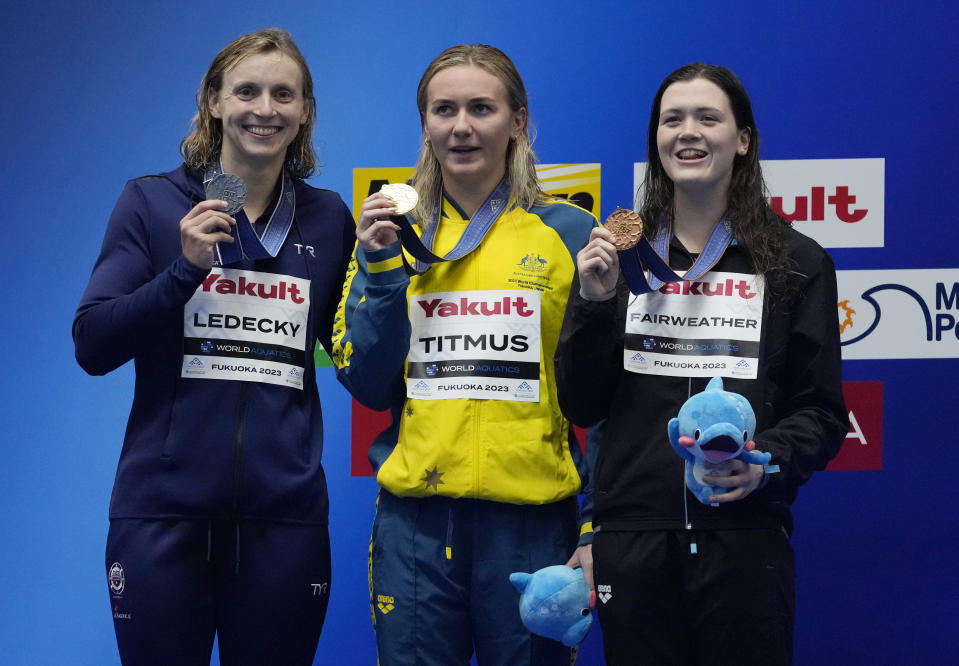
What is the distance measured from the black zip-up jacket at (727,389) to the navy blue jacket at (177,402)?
57 centimetres

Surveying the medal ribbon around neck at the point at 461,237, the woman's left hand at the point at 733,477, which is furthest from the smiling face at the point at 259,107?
the woman's left hand at the point at 733,477

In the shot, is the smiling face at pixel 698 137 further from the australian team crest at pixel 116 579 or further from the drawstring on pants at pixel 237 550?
the australian team crest at pixel 116 579

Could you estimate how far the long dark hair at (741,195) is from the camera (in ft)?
6.29

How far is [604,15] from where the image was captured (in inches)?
119

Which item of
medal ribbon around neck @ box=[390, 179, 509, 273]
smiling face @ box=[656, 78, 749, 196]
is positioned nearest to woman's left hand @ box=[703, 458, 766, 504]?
smiling face @ box=[656, 78, 749, 196]

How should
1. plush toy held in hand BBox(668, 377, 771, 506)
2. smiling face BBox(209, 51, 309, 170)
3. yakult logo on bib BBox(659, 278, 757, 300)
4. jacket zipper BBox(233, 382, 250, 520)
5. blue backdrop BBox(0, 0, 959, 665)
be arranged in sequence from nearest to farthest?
plush toy held in hand BBox(668, 377, 771, 506) < yakult logo on bib BBox(659, 278, 757, 300) < jacket zipper BBox(233, 382, 250, 520) < smiling face BBox(209, 51, 309, 170) < blue backdrop BBox(0, 0, 959, 665)

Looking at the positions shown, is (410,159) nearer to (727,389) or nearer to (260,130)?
(260,130)

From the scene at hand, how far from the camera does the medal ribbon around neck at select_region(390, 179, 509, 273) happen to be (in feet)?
6.69

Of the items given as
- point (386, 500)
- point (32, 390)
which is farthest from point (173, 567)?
point (32, 390)

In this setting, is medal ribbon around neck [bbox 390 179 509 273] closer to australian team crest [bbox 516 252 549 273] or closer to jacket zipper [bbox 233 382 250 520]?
australian team crest [bbox 516 252 549 273]

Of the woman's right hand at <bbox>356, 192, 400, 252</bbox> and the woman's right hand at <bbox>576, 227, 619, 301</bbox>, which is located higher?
the woman's right hand at <bbox>356, 192, 400, 252</bbox>

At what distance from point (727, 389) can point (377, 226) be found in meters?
0.72

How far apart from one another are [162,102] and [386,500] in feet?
5.49

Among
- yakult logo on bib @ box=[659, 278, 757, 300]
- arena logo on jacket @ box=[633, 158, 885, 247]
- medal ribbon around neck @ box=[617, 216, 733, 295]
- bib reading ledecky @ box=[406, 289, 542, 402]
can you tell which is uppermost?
arena logo on jacket @ box=[633, 158, 885, 247]
